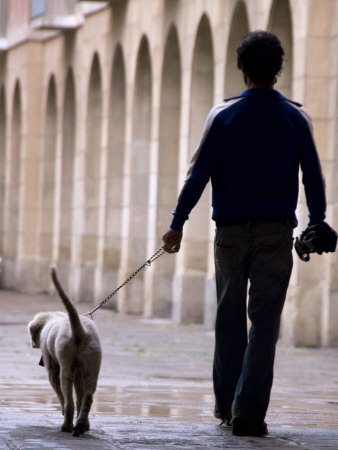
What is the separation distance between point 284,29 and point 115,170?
29.8ft

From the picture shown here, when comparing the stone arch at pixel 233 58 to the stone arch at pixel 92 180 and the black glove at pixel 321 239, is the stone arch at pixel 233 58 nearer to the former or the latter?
the stone arch at pixel 92 180

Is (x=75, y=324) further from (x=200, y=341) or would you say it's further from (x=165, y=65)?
(x=165, y=65)

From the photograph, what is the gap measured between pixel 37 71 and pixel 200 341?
17.4 meters

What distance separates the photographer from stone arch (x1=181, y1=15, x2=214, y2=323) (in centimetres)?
2117

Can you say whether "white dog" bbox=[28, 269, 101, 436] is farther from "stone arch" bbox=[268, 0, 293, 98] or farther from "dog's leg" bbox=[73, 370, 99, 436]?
"stone arch" bbox=[268, 0, 293, 98]

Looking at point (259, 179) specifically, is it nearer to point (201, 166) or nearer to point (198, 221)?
point (201, 166)

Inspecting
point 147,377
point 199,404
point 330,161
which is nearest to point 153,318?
point 330,161

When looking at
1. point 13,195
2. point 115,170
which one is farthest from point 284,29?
point 13,195

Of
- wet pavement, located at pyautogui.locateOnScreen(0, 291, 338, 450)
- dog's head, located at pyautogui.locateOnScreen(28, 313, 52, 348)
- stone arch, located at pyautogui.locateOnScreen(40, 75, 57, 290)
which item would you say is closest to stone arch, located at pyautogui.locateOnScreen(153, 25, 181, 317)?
wet pavement, located at pyautogui.locateOnScreen(0, 291, 338, 450)

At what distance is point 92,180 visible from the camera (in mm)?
28297

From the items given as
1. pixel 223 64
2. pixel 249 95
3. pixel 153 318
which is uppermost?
pixel 223 64

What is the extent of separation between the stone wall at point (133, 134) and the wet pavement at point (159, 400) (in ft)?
7.34

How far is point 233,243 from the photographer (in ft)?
23.6

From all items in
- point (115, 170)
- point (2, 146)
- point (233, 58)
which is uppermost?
point (233, 58)
